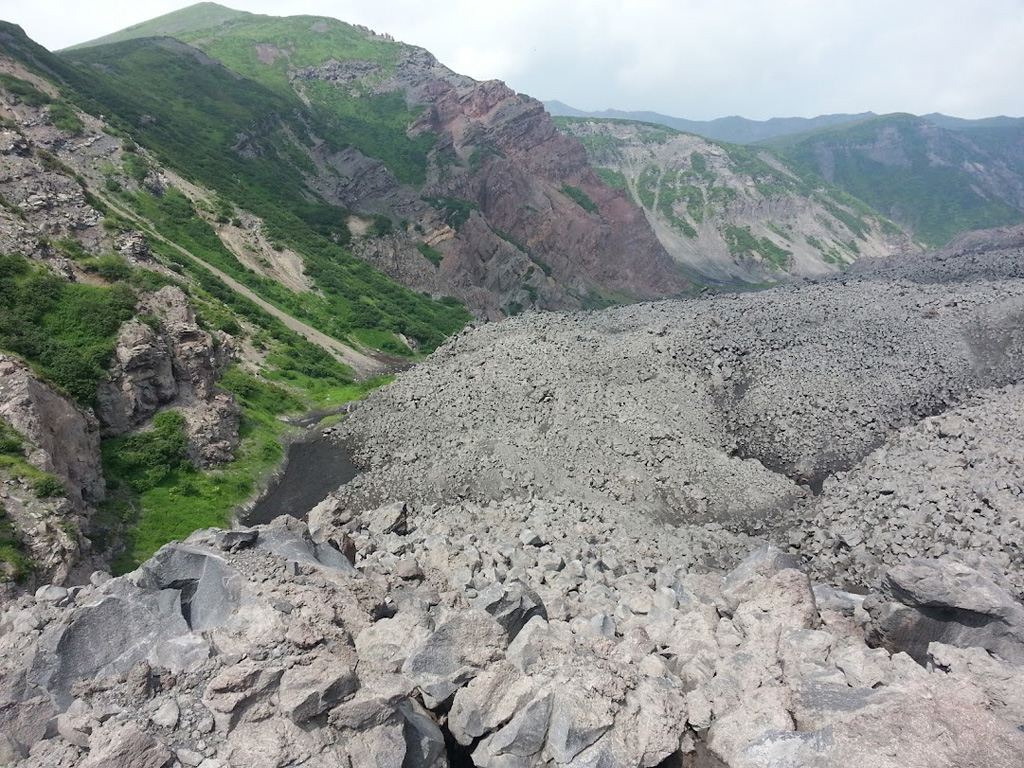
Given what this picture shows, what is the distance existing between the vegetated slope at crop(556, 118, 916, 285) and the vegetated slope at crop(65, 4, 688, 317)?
25.8m

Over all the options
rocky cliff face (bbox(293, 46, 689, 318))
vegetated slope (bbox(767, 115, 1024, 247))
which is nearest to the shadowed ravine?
rocky cliff face (bbox(293, 46, 689, 318))

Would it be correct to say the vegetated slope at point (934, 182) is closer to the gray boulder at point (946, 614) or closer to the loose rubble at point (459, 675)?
the gray boulder at point (946, 614)

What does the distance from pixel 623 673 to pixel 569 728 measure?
1675 millimetres

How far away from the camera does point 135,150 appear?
6003cm

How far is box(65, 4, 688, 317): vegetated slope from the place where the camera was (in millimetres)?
75438

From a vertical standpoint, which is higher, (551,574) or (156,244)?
(156,244)

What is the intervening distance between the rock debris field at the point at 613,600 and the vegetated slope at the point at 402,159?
4886 centimetres

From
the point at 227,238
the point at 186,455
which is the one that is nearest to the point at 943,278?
the point at 186,455

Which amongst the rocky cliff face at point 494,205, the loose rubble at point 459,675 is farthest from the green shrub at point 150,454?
the rocky cliff face at point 494,205

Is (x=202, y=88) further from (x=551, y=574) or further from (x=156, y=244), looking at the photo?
(x=551, y=574)

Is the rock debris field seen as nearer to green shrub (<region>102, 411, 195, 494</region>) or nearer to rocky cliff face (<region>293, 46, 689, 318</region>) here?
green shrub (<region>102, 411, 195, 494</region>)

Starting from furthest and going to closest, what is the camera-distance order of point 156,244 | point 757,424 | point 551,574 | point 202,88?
point 202,88 → point 156,244 → point 757,424 → point 551,574

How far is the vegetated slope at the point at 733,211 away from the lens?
405ft

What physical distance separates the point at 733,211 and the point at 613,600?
13419 cm
